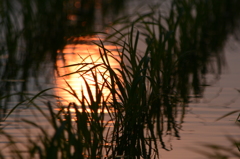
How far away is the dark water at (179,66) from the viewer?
431 centimetres

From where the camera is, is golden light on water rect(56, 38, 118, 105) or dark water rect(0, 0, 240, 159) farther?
golden light on water rect(56, 38, 118, 105)

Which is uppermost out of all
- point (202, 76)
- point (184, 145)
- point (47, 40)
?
point (47, 40)

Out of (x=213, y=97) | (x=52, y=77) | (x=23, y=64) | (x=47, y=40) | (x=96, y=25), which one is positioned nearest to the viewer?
(x=213, y=97)

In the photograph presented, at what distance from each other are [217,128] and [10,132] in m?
1.48

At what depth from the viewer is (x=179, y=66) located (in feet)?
22.6

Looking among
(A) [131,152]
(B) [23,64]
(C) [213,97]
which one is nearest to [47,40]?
(B) [23,64]

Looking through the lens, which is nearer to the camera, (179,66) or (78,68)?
(78,68)

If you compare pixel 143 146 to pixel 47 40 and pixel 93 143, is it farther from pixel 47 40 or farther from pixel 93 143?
pixel 47 40

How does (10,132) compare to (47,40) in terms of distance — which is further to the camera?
(47,40)

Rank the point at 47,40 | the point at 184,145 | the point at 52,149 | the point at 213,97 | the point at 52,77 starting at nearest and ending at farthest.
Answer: the point at 52,149 → the point at 184,145 → the point at 213,97 → the point at 52,77 → the point at 47,40

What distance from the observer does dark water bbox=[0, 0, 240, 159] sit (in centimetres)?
431

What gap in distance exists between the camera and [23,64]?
711 centimetres

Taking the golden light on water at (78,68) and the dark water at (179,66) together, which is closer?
the dark water at (179,66)

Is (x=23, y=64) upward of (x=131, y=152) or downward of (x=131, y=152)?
upward
